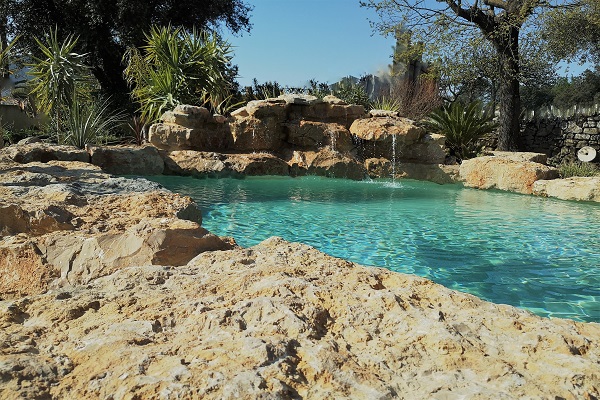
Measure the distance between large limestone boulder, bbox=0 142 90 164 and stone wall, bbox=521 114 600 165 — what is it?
15222 mm

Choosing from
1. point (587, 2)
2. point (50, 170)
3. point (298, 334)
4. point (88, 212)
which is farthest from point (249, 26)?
point (298, 334)

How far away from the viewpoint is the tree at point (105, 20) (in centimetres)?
1800

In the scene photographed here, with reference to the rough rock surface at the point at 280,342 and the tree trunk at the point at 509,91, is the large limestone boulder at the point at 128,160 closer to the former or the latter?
the rough rock surface at the point at 280,342

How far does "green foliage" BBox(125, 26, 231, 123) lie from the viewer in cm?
1437

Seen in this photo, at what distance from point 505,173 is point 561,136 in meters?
8.23

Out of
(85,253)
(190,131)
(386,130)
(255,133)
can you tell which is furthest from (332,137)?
(85,253)

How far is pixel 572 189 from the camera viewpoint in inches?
386

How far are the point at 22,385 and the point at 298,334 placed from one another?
77 centimetres

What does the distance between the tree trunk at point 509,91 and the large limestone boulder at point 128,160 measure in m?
10.2

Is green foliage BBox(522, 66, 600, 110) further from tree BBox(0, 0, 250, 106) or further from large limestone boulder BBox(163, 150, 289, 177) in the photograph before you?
large limestone boulder BBox(163, 150, 289, 177)

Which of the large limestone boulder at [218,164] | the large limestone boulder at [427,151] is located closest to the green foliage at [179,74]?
the large limestone boulder at [218,164]

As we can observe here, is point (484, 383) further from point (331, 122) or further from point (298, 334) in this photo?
point (331, 122)

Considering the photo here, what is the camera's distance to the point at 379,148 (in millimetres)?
13391

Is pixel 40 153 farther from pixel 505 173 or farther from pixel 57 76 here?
pixel 505 173
